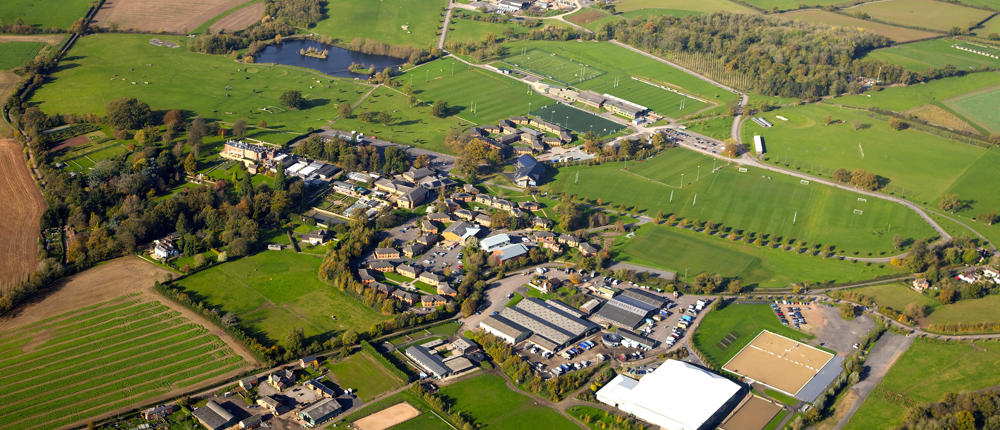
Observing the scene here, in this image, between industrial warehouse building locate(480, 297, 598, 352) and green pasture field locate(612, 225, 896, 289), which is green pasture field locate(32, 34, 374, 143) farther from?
industrial warehouse building locate(480, 297, 598, 352)

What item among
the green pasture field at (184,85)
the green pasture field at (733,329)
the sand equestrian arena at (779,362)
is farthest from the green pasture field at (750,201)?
the green pasture field at (184,85)

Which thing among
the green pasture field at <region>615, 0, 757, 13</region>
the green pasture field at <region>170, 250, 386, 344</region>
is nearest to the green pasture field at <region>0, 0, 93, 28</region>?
the green pasture field at <region>170, 250, 386, 344</region>

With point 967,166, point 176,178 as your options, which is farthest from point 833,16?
point 176,178

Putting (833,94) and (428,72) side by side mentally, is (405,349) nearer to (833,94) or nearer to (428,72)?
(428,72)

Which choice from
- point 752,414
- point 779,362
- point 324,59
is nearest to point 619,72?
point 324,59

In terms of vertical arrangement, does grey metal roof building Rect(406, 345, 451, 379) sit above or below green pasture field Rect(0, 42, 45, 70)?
below

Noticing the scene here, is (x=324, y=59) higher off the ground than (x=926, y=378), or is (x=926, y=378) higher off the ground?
(x=324, y=59)

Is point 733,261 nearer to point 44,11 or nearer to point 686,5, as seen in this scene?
point 686,5
